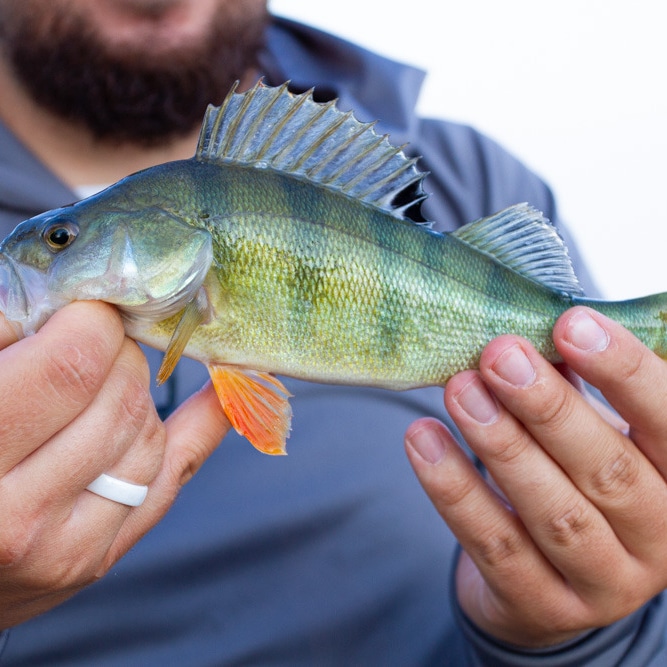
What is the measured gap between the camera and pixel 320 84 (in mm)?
2643

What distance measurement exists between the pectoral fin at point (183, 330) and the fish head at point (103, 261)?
0.02m

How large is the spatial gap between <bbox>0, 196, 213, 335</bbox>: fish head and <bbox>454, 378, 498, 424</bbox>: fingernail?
529mm

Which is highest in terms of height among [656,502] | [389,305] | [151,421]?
[389,305]

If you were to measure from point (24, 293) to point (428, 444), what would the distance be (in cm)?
82

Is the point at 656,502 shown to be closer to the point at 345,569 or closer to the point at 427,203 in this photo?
the point at 345,569

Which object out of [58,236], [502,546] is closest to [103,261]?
[58,236]

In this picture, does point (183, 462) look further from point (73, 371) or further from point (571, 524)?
point (571, 524)

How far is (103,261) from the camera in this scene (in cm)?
120

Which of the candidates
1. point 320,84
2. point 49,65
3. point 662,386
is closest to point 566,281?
point 662,386

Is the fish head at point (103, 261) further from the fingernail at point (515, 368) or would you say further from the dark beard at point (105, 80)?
the dark beard at point (105, 80)

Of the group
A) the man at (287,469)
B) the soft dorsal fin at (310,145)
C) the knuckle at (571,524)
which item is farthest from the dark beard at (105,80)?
the knuckle at (571,524)

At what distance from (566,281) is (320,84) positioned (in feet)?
5.19

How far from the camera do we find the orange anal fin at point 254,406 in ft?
4.22

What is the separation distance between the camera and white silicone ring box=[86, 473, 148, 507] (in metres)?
1.18
